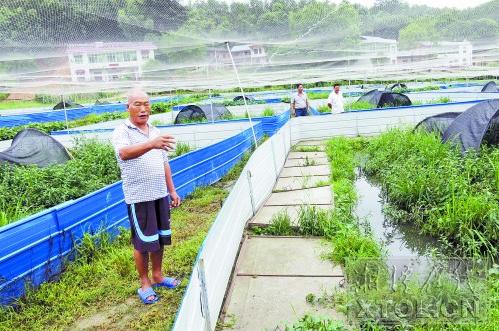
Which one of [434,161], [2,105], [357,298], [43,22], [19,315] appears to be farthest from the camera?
[2,105]

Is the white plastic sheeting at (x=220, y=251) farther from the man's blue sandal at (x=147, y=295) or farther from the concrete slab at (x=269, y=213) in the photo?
the man's blue sandal at (x=147, y=295)

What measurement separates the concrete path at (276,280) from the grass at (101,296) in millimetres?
490

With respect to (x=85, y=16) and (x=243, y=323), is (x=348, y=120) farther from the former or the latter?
(x=243, y=323)

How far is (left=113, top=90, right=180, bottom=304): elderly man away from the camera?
3075 millimetres

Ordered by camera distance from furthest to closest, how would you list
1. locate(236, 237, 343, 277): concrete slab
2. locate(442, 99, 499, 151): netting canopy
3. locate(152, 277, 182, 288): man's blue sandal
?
locate(442, 99, 499, 151): netting canopy, locate(236, 237, 343, 277): concrete slab, locate(152, 277, 182, 288): man's blue sandal

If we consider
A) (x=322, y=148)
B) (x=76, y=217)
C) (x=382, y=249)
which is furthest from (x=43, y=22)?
(x=322, y=148)

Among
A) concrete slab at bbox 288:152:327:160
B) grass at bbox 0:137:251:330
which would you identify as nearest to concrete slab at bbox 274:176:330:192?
concrete slab at bbox 288:152:327:160

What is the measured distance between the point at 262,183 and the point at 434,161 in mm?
2461

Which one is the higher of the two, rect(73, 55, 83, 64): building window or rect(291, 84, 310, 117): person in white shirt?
rect(73, 55, 83, 64): building window

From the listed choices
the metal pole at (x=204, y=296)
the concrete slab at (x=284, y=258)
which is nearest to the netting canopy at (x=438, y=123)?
the concrete slab at (x=284, y=258)

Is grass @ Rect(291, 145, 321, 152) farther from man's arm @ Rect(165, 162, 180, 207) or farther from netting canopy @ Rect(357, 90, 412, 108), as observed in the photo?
man's arm @ Rect(165, 162, 180, 207)

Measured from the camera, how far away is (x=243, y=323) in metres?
3.05

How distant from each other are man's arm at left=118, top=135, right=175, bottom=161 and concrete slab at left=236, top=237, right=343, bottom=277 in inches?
61.1

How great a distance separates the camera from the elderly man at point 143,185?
3075mm
